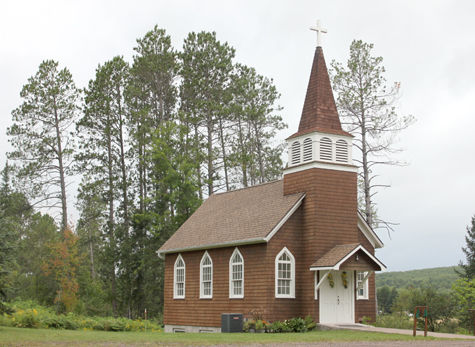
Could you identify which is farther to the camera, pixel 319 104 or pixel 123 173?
pixel 123 173

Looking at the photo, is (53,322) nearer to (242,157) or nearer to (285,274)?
(285,274)

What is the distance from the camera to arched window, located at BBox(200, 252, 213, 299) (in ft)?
95.8

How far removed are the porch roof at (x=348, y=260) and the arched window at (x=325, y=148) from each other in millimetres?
3847

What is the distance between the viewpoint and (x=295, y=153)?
1091 inches

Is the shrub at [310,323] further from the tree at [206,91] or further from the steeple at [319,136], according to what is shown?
the tree at [206,91]

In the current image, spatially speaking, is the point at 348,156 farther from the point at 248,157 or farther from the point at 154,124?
the point at 154,124

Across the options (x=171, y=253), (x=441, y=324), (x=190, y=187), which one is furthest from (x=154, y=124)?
(x=441, y=324)

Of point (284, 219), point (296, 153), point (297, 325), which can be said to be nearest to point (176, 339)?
point (297, 325)

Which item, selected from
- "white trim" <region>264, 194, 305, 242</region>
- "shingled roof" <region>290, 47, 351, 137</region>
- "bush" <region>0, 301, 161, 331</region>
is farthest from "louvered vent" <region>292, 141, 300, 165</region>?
"bush" <region>0, 301, 161, 331</region>

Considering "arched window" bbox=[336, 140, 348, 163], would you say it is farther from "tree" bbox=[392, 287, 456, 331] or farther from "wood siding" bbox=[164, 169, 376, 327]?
"tree" bbox=[392, 287, 456, 331]

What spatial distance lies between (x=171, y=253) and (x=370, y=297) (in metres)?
10.7

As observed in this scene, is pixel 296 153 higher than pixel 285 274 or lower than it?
higher

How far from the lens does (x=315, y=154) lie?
87.4ft

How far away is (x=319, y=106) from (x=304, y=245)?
6222 mm
